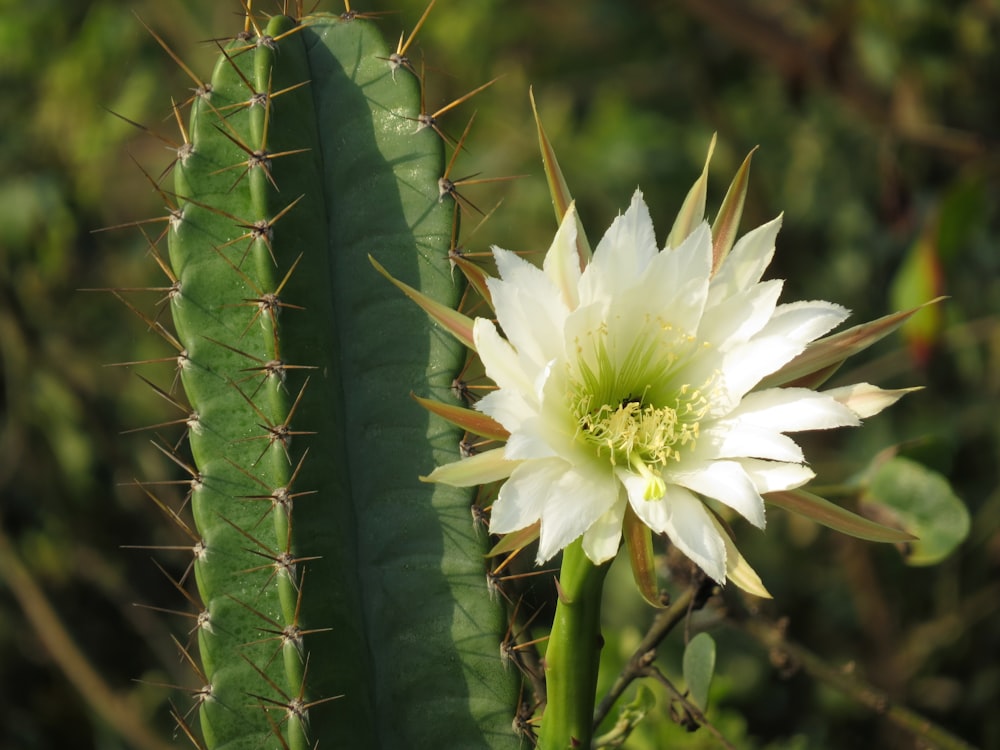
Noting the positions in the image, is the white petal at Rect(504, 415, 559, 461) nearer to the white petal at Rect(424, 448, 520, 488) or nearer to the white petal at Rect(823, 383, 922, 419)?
the white petal at Rect(424, 448, 520, 488)

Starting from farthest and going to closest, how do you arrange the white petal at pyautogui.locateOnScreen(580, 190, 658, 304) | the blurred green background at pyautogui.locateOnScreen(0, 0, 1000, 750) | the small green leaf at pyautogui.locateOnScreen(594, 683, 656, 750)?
the blurred green background at pyautogui.locateOnScreen(0, 0, 1000, 750), the small green leaf at pyautogui.locateOnScreen(594, 683, 656, 750), the white petal at pyautogui.locateOnScreen(580, 190, 658, 304)

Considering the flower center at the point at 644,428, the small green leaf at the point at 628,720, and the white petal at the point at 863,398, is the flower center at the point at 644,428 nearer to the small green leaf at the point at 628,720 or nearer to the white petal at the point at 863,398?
the white petal at the point at 863,398

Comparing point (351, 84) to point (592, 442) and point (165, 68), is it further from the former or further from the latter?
point (165, 68)

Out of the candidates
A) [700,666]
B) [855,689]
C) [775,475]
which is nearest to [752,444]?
[775,475]

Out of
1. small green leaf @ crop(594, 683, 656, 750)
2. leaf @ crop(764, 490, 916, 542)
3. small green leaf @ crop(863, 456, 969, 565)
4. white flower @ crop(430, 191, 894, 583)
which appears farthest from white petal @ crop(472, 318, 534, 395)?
small green leaf @ crop(863, 456, 969, 565)

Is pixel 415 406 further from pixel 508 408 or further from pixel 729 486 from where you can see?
pixel 729 486

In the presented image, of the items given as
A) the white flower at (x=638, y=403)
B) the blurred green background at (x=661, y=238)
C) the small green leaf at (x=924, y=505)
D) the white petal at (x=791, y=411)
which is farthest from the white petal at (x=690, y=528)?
the blurred green background at (x=661, y=238)

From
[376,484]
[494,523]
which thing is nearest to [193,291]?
[376,484]
